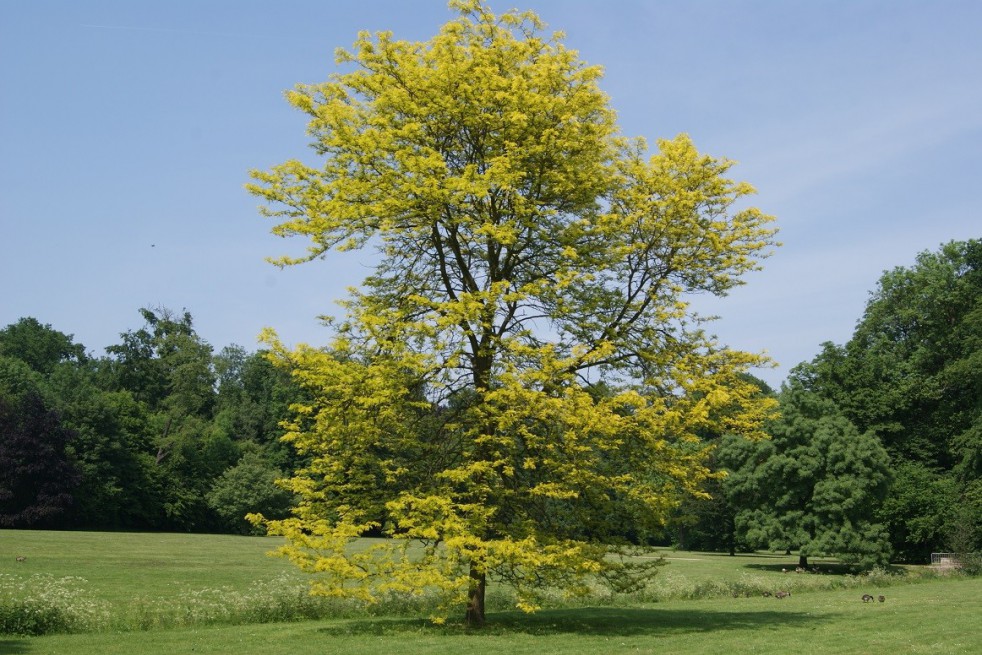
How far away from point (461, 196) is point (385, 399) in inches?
155

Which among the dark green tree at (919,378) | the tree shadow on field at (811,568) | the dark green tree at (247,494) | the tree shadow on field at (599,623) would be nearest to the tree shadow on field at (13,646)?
the tree shadow on field at (599,623)

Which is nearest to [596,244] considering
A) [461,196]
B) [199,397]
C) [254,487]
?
[461,196]

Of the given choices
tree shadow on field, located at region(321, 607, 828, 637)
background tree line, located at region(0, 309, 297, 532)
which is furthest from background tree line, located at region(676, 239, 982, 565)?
background tree line, located at region(0, 309, 297, 532)

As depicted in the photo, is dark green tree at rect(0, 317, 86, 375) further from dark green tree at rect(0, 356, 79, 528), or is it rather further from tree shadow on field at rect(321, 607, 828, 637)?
tree shadow on field at rect(321, 607, 828, 637)

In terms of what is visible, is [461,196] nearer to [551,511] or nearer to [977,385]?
[551,511]

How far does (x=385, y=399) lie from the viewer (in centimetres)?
1631

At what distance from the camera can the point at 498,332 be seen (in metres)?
17.9

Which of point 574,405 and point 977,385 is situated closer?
point 574,405

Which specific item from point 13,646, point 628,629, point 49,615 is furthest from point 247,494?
point 628,629

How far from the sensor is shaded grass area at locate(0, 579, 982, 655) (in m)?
15.2

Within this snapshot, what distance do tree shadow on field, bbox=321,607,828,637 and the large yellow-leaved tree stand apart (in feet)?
3.13

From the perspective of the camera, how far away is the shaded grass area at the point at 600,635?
15.2 meters

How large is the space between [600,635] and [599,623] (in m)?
2.45

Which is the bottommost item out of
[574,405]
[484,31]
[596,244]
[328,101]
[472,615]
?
[472,615]
